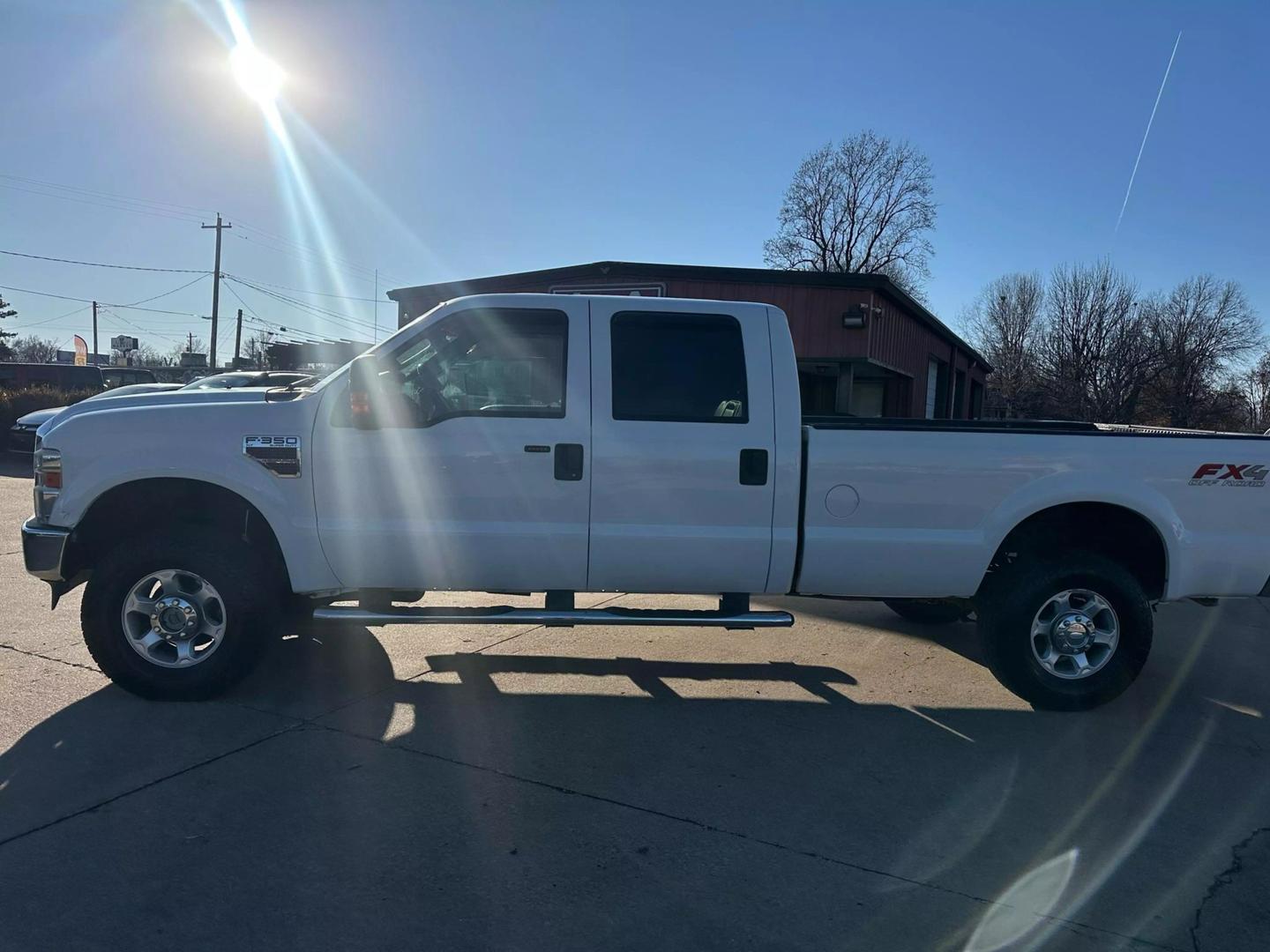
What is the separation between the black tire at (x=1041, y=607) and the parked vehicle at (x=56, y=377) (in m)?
23.6

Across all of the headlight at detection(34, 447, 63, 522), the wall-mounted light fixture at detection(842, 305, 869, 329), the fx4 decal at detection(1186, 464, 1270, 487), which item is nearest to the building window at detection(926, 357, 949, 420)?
the wall-mounted light fixture at detection(842, 305, 869, 329)

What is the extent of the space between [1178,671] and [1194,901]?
341 cm

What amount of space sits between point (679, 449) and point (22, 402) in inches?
760

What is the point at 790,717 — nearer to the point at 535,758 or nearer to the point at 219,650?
the point at 535,758

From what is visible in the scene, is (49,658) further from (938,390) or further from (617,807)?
(938,390)

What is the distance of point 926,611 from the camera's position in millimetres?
6871

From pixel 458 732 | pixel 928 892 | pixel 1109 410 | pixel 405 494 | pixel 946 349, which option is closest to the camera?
pixel 928 892

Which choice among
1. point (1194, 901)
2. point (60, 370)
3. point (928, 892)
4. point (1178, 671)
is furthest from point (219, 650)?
point (60, 370)

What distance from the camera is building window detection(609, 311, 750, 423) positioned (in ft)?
16.1

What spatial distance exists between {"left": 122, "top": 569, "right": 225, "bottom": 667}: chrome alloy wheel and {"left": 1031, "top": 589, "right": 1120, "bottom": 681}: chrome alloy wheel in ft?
14.7

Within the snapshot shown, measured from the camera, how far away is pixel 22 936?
2.80m

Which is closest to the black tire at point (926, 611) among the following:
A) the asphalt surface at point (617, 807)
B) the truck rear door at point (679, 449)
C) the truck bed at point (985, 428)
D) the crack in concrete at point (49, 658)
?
the asphalt surface at point (617, 807)

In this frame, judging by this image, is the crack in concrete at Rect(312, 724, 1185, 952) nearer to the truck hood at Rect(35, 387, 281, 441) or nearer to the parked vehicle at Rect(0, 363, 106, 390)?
the truck hood at Rect(35, 387, 281, 441)

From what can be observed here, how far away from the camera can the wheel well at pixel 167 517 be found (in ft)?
15.9
